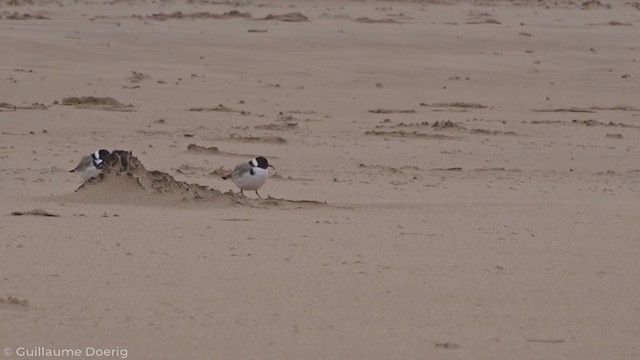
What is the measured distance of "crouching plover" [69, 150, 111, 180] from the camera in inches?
365

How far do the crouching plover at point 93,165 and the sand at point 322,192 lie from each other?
285 millimetres

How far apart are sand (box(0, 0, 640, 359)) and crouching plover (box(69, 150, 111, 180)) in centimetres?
29

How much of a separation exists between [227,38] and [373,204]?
11961 millimetres

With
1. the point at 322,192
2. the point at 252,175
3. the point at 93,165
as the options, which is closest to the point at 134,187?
the point at 93,165

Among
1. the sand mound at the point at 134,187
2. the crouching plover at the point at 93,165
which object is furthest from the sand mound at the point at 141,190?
the crouching plover at the point at 93,165

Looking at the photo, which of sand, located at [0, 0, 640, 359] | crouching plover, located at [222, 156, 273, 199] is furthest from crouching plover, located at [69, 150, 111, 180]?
crouching plover, located at [222, 156, 273, 199]

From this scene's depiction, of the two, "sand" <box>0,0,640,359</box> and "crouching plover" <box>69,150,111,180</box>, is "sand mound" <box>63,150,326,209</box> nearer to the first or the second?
"sand" <box>0,0,640,359</box>

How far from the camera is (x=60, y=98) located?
14.8m

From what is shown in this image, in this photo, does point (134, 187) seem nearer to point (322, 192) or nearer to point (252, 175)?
point (252, 175)

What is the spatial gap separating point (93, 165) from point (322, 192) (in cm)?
165

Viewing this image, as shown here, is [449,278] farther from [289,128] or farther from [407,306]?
[289,128]

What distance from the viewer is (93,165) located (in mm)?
9383

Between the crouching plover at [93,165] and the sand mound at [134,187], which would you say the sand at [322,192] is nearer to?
the sand mound at [134,187]

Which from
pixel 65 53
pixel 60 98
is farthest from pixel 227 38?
pixel 60 98
